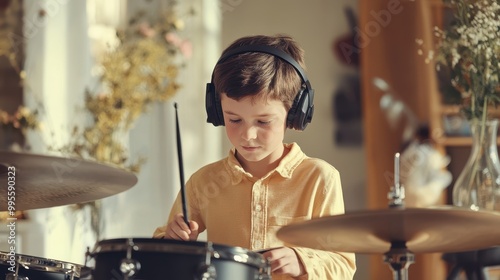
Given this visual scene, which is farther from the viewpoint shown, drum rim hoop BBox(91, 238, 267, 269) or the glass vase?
the glass vase

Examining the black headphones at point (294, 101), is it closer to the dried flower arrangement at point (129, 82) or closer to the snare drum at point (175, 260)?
the snare drum at point (175, 260)

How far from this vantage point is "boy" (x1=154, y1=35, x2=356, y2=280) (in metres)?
1.69

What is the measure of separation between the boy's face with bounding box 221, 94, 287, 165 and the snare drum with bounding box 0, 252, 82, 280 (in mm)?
388

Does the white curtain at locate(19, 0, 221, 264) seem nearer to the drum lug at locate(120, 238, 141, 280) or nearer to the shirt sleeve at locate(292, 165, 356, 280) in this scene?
the shirt sleeve at locate(292, 165, 356, 280)

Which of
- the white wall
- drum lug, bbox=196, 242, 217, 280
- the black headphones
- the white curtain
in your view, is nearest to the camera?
drum lug, bbox=196, 242, 217, 280

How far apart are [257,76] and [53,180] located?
41cm

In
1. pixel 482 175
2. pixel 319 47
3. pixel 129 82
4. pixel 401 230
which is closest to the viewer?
pixel 401 230

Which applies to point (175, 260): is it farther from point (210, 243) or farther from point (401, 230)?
point (401, 230)

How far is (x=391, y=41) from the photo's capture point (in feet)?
12.0

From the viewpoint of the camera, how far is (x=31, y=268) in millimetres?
1671

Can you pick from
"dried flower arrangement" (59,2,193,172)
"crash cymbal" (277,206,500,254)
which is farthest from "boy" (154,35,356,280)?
"dried flower arrangement" (59,2,193,172)

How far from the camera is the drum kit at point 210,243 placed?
1.35 m

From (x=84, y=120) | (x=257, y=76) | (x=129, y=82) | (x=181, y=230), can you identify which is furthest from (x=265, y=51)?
(x=84, y=120)

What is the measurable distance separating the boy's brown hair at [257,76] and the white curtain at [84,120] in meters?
1.39
